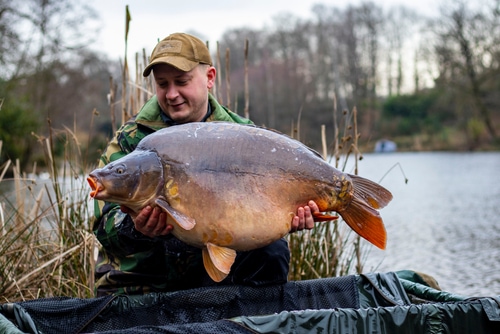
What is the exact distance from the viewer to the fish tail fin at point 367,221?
194 centimetres

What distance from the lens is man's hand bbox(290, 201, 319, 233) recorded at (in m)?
1.91

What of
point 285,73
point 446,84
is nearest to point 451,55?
point 446,84

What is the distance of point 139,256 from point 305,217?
0.68 m

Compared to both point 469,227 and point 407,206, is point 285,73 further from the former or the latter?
point 469,227

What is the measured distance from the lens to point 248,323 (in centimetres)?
172

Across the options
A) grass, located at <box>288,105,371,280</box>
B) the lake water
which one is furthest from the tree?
grass, located at <box>288,105,371,280</box>

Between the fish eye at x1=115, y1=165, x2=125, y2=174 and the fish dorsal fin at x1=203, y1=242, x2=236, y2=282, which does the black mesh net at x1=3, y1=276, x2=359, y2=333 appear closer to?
the fish dorsal fin at x1=203, y1=242, x2=236, y2=282

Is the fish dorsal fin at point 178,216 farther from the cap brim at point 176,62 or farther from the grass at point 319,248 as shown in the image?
the grass at point 319,248

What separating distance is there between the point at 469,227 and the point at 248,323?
232 inches

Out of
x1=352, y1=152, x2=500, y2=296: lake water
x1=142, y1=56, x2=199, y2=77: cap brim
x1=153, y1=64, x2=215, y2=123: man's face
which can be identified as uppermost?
x1=142, y1=56, x2=199, y2=77: cap brim

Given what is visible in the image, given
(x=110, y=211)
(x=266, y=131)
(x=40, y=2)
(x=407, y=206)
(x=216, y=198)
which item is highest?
(x=40, y=2)

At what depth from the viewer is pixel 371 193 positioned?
6.47ft

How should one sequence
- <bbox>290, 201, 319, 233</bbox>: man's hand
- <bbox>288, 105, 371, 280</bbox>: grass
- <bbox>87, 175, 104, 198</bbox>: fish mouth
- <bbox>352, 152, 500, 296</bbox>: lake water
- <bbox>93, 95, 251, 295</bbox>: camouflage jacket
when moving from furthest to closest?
<bbox>352, 152, 500, 296</bbox>: lake water → <bbox>288, 105, 371, 280</bbox>: grass → <bbox>93, 95, 251, 295</bbox>: camouflage jacket → <bbox>290, 201, 319, 233</bbox>: man's hand → <bbox>87, 175, 104, 198</bbox>: fish mouth

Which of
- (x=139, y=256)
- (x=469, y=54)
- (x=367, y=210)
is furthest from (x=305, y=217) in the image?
(x=469, y=54)
